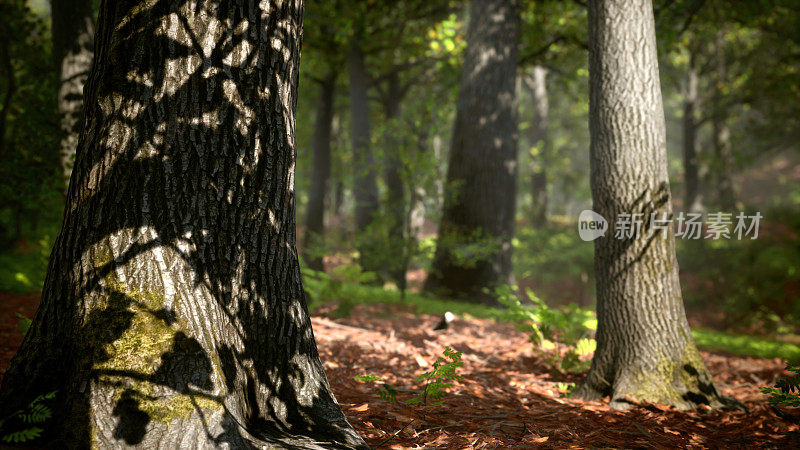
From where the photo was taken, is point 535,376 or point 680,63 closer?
point 535,376

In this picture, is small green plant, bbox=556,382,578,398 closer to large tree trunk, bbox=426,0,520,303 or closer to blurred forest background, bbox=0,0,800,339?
blurred forest background, bbox=0,0,800,339

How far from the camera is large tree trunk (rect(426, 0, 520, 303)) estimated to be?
26.8ft

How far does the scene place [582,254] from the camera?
14969 mm

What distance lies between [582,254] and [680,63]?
31.9 feet

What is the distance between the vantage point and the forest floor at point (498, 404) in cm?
285

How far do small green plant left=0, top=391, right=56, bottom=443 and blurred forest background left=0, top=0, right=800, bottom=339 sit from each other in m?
4.36

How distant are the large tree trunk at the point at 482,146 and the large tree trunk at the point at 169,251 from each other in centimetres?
579

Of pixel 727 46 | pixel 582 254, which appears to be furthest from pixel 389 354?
pixel 727 46

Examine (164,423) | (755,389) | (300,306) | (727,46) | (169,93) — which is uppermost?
(727,46)

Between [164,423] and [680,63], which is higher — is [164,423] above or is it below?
below

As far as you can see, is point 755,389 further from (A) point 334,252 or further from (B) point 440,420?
(A) point 334,252

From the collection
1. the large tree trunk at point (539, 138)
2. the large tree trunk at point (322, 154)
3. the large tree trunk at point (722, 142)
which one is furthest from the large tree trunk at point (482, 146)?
the large tree trunk at point (722, 142)

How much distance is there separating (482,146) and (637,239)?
487 centimetres

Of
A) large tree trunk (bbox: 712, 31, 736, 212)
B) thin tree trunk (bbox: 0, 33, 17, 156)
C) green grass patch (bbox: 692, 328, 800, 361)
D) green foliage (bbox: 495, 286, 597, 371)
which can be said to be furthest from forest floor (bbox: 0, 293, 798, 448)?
large tree trunk (bbox: 712, 31, 736, 212)
